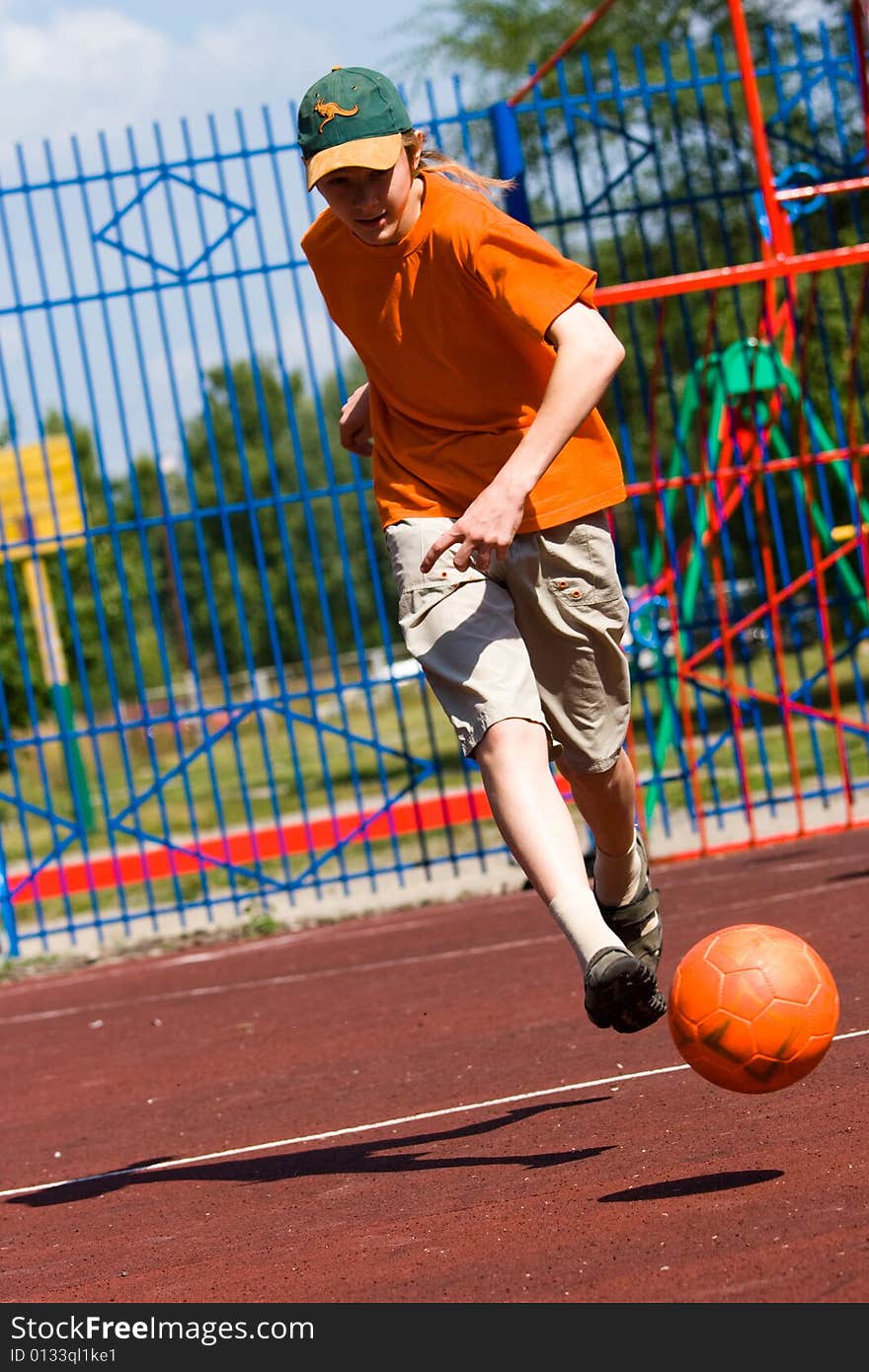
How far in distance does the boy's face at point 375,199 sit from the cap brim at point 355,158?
0.8 inches

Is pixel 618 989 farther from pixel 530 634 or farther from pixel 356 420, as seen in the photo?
pixel 356 420

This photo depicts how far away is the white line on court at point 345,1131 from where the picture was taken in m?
5.04

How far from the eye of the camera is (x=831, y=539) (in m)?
11.2

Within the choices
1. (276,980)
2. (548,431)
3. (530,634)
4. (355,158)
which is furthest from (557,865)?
(276,980)

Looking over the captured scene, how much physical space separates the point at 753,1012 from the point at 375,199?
1.90 metres

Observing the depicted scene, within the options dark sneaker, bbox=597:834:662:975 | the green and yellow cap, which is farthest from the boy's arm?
dark sneaker, bbox=597:834:662:975

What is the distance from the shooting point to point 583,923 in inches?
154

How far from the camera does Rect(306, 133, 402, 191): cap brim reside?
4.02m

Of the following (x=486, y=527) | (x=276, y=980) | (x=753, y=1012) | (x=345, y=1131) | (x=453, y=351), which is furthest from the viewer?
(x=276, y=980)

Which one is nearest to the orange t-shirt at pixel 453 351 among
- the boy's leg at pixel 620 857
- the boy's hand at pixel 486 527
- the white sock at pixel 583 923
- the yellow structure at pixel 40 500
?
the boy's hand at pixel 486 527

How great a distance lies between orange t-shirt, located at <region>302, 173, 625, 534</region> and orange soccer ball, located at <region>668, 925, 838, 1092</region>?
1092 millimetres

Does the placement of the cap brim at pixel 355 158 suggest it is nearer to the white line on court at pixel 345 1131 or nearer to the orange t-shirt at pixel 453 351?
the orange t-shirt at pixel 453 351

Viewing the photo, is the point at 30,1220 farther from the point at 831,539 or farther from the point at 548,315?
the point at 831,539
